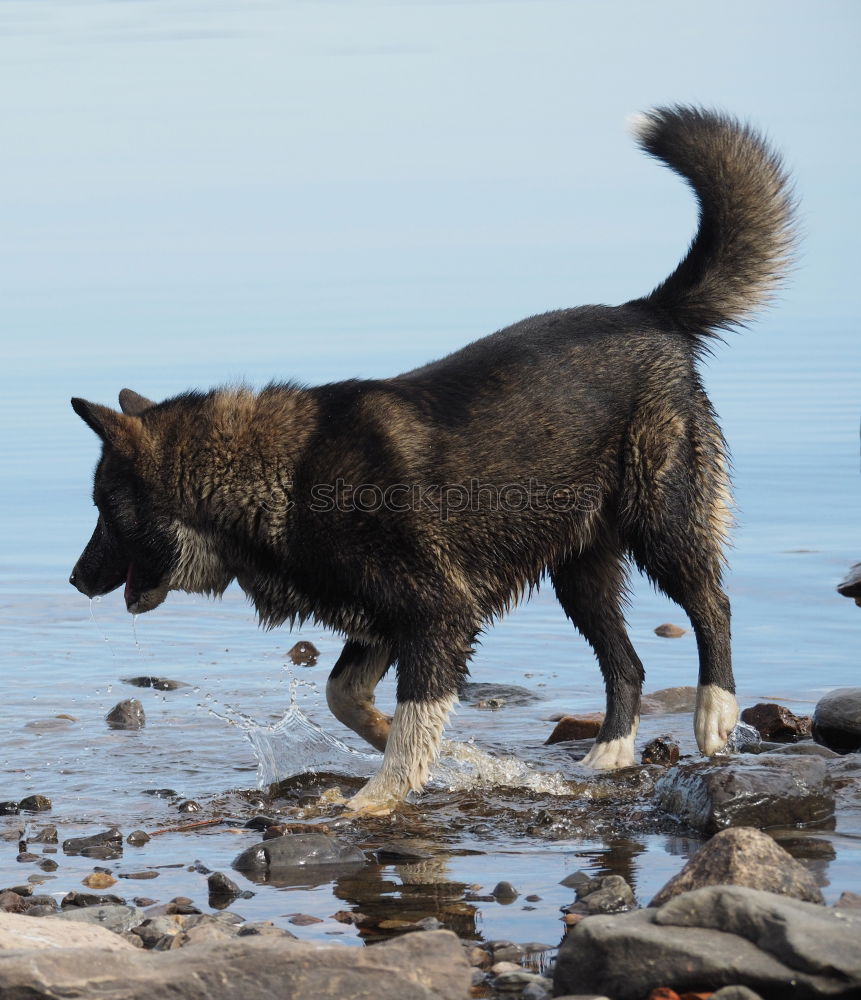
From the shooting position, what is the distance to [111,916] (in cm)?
453

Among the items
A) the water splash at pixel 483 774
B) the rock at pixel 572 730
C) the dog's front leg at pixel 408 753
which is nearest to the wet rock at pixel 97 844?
the dog's front leg at pixel 408 753

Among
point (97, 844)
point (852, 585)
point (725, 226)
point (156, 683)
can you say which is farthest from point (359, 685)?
point (852, 585)

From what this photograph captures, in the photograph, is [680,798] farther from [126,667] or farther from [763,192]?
[126,667]

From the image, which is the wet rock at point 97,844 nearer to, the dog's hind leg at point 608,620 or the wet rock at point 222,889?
the wet rock at point 222,889

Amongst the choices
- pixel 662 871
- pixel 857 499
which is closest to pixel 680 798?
pixel 662 871

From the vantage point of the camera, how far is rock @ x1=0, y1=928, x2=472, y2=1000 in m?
3.60

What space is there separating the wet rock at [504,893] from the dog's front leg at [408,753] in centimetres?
126

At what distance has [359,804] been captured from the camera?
6.04 m

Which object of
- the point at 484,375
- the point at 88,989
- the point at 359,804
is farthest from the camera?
the point at 484,375

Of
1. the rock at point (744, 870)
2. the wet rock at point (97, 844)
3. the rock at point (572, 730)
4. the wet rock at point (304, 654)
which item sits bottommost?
the wet rock at point (97, 844)

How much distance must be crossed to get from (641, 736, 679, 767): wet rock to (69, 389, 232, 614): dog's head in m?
1.98

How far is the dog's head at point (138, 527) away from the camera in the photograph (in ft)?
20.9

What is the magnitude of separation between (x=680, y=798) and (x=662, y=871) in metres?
0.61

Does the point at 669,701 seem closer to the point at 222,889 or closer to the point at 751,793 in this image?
the point at 751,793
